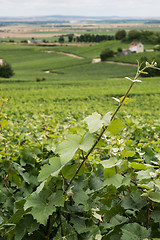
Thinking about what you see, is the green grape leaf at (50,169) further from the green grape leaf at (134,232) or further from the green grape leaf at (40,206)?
the green grape leaf at (134,232)

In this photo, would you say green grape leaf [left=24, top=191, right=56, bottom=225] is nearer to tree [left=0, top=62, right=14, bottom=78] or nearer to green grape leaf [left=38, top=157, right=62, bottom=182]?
green grape leaf [left=38, top=157, right=62, bottom=182]

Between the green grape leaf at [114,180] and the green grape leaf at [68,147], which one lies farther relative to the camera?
the green grape leaf at [114,180]

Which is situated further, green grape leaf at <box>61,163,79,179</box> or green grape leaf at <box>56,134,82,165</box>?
green grape leaf at <box>61,163,79,179</box>

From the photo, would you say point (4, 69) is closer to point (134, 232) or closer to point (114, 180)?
point (114, 180)

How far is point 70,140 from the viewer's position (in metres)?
0.96

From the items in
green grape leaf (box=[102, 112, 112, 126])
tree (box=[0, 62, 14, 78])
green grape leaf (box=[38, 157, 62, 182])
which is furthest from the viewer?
tree (box=[0, 62, 14, 78])

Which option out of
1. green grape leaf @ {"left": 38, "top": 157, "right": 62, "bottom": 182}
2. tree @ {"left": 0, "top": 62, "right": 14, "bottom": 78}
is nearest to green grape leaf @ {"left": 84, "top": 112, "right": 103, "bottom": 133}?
green grape leaf @ {"left": 38, "top": 157, "right": 62, "bottom": 182}

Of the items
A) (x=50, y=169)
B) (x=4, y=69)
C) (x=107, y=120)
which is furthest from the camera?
(x=4, y=69)

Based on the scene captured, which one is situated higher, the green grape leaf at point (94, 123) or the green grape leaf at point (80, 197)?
the green grape leaf at point (94, 123)

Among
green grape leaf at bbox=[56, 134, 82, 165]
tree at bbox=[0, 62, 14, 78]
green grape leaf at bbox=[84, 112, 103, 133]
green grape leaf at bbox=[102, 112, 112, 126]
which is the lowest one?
tree at bbox=[0, 62, 14, 78]

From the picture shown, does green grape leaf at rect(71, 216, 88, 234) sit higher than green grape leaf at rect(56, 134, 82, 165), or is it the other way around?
green grape leaf at rect(56, 134, 82, 165)

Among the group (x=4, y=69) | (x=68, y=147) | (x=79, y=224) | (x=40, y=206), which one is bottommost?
(x=4, y=69)

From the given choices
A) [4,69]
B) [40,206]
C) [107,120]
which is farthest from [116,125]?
[4,69]

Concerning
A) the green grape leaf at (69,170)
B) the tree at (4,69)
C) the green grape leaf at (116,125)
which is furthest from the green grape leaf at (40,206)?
the tree at (4,69)
